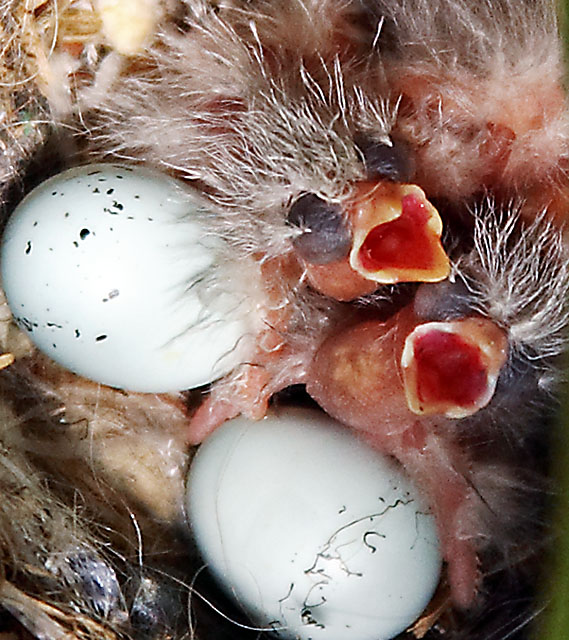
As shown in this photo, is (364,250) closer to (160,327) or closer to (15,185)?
(160,327)

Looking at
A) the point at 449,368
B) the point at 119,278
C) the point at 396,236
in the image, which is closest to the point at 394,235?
the point at 396,236

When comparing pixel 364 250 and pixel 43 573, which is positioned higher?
pixel 364 250

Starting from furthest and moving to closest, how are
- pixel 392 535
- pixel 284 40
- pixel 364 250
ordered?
pixel 284 40
pixel 392 535
pixel 364 250

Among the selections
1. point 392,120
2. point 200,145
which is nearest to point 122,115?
point 200,145

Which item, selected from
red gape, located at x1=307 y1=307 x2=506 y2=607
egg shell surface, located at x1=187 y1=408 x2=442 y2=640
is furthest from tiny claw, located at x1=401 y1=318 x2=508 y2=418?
egg shell surface, located at x1=187 y1=408 x2=442 y2=640

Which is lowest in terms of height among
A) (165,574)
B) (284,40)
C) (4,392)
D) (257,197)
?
(165,574)
